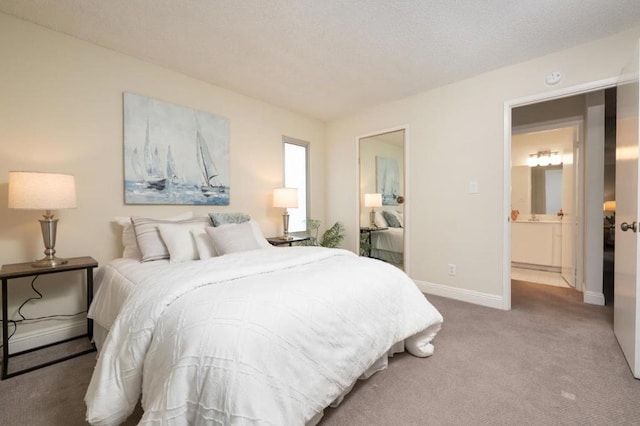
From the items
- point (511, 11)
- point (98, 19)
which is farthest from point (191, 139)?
point (511, 11)

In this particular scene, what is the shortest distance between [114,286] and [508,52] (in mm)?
Answer: 3740

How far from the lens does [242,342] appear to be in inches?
40.3

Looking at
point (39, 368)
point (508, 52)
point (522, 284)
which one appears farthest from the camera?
point (522, 284)

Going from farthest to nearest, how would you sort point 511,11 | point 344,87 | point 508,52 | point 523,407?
point 344,87 → point 508,52 → point 511,11 → point 523,407

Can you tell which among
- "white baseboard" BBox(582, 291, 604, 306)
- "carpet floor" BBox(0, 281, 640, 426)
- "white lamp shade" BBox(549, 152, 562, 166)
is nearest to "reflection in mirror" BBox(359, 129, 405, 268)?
"carpet floor" BBox(0, 281, 640, 426)

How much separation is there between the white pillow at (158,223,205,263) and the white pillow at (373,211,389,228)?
2.55 m

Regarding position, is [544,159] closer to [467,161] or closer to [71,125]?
[467,161]

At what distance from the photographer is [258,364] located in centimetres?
102

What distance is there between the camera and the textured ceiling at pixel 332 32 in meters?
1.96

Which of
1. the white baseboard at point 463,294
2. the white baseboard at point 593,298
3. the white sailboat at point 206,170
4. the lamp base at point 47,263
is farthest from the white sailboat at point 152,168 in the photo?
the white baseboard at point 593,298

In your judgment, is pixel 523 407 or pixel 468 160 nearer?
pixel 523 407

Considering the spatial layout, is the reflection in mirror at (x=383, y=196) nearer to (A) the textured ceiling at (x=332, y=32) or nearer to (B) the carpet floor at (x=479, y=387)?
(A) the textured ceiling at (x=332, y=32)

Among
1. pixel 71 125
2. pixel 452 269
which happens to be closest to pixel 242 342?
pixel 71 125

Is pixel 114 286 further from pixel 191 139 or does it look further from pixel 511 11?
pixel 511 11
